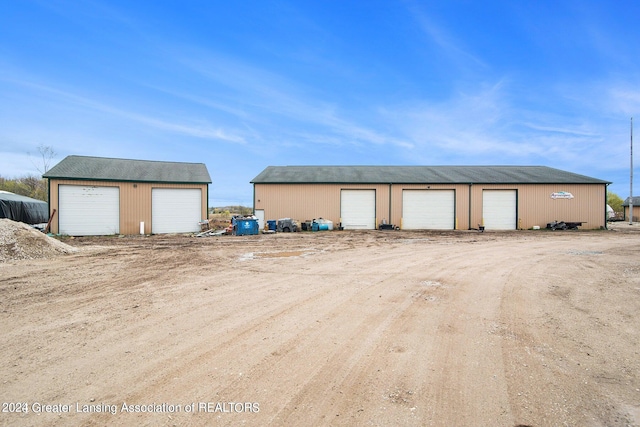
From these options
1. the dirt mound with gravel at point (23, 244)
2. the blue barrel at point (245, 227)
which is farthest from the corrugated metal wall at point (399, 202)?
the dirt mound with gravel at point (23, 244)

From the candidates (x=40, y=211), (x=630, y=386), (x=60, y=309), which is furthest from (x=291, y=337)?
(x=40, y=211)

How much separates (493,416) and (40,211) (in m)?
41.9

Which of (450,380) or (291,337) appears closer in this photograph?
(450,380)

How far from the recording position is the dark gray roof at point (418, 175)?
96.4 ft

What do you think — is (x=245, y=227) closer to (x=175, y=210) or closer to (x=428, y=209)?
(x=175, y=210)

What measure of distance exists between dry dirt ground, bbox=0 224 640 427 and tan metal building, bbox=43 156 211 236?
17.3 meters

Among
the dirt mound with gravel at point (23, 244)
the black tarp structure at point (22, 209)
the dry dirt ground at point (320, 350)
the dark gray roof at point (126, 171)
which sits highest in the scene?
the dark gray roof at point (126, 171)

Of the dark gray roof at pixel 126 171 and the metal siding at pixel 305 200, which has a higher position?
the dark gray roof at pixel 126 171

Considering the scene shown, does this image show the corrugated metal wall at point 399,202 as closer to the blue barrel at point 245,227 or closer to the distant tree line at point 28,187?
the blue barrel at point 245,227

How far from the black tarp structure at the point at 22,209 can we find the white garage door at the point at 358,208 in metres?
27.8

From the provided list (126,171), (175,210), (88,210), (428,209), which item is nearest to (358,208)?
(428,209)

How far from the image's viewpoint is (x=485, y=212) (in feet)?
96.1

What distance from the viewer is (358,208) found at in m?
29.5

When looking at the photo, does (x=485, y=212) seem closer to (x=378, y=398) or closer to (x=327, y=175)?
(x=327, y=175)
